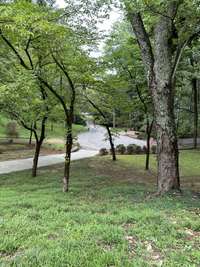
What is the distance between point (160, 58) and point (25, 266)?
5.54 metres

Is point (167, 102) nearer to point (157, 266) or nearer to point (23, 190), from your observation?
point (23, 190)

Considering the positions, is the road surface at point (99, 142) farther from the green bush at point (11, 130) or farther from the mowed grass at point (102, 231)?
the mowed grass at point (102, 231)

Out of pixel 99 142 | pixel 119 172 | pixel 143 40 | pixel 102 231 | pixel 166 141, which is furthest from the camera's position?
pixel 99 142

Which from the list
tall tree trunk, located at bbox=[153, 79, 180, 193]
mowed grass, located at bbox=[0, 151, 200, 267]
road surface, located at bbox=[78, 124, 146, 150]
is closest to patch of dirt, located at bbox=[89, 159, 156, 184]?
tall tree trunk, located at bbox=[153, 79, 180, 193]

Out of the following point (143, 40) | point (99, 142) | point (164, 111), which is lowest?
point (99, 142)

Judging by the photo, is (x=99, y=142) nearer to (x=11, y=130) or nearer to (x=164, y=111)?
(x=11, y=130)

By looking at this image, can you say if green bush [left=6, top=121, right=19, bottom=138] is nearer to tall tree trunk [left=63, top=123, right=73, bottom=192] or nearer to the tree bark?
tall tree trunk [left=63, top=123, right=73, bottom=192]

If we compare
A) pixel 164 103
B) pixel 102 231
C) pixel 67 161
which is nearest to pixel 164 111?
pixel 164 103

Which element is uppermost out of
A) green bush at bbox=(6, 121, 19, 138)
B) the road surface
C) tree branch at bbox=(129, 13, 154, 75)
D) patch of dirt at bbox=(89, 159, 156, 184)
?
tree branch at bbox=(129, 13, 154, 75)

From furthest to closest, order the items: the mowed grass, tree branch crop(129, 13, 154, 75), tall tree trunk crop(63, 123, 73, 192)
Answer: tall tree trunk crop(63, 123, 73, 192)
tree branch crop(129, 13, 154, 75)
the mowed grass

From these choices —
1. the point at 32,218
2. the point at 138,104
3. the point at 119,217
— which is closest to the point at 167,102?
the point at 119,217

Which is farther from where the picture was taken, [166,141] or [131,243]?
[166,141]

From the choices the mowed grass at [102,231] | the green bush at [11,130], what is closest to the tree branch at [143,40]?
the mowed grass at [102,231]

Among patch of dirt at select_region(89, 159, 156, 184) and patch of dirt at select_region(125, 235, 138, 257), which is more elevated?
patch of dirt at select_region(125, 235, 138, 257)
